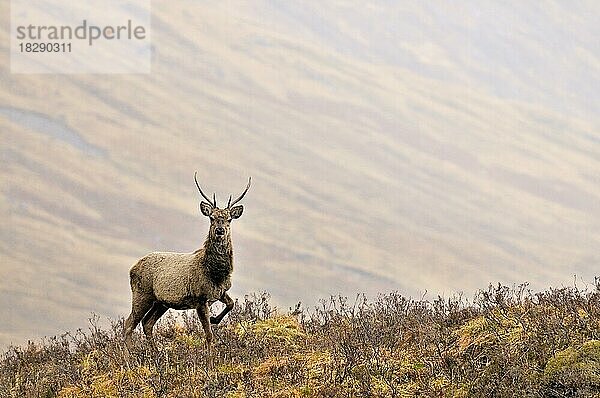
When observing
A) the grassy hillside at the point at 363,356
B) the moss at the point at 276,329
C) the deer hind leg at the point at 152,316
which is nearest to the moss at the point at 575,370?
the grassy hillside at the point at 363,356

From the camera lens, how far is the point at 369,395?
12.7m

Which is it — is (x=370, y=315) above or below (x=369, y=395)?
above

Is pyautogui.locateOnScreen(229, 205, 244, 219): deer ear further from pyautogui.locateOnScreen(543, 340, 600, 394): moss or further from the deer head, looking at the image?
pyautogui.locateOnScreen(543, 340, 600, 394): moss

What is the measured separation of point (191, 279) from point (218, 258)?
0.71 m

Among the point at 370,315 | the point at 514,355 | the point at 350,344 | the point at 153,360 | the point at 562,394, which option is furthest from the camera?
the point at 370,315

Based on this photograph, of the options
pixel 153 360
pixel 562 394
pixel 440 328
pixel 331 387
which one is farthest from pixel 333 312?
pixel 562 394

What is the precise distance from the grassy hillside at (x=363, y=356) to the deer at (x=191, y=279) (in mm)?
518

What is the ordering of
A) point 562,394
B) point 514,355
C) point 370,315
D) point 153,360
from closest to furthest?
point 562,394, point 514,355, point 153,360, point 370,315

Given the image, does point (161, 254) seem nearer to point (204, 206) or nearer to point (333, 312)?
point (204, 206)

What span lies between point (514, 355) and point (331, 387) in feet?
8.35

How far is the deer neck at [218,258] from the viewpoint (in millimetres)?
16406

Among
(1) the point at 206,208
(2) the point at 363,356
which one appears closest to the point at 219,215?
(1) the point at 206,208

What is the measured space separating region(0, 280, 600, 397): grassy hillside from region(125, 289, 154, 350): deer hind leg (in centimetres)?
31

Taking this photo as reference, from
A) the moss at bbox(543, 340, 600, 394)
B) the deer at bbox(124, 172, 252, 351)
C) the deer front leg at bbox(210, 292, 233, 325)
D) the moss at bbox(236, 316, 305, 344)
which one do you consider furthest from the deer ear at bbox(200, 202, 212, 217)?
the moss at bbox(543, 340, 600, 394)
